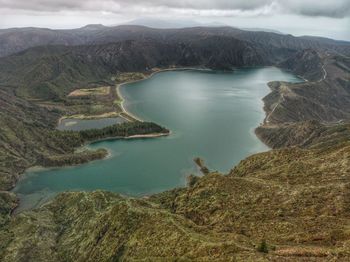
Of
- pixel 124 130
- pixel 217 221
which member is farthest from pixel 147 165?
pixel 217 221

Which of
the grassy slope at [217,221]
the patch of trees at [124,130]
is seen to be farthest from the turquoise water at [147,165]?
the grassy slope at [217,221]

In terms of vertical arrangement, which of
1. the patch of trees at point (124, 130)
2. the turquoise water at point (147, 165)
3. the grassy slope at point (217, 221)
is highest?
the grassy slope at point (217, 221)

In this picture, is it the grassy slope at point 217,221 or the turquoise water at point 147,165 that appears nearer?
the grassy slope at point 217,221

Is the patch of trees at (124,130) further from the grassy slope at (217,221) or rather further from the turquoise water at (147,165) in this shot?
the grassy slope at (217,221)

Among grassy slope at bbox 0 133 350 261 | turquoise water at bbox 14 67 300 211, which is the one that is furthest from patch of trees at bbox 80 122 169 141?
grassy slope at bbox 0 133 350 261

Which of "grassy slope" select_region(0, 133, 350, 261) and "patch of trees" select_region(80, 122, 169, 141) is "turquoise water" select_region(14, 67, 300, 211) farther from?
"grassy slope" select_region(0, 133, 350, 261)

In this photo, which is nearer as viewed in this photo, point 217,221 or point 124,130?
point 217,221

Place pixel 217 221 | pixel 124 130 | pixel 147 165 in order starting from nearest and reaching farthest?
pixel 217 221 → pixel 147 165 → pixel 124 130

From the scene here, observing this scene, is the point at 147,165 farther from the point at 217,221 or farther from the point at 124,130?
the point at 217,221

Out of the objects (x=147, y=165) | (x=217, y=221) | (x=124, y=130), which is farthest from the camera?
(x=124, y=130)

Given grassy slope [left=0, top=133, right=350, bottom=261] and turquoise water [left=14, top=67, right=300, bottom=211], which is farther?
turquoise water [left=14, top=67, right=300, bottom=211]

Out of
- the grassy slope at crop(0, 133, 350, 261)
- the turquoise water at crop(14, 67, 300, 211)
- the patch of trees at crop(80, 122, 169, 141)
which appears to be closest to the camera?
the grassy slope at crop(0, 133, 350, 261)
